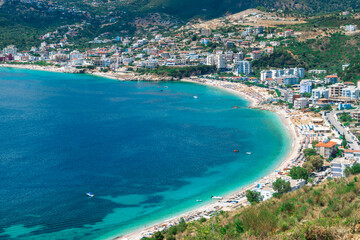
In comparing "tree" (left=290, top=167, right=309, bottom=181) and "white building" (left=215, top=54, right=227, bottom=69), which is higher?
"white building" (left=215, top=54, right=227, bottom=69)

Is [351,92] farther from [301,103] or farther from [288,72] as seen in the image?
[288,72]

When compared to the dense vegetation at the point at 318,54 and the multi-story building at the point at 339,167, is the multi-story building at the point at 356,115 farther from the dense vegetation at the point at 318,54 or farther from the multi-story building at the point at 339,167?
the dense vegetation at the point at 318,54

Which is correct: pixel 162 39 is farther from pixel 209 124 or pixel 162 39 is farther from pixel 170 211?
pixel 170 211

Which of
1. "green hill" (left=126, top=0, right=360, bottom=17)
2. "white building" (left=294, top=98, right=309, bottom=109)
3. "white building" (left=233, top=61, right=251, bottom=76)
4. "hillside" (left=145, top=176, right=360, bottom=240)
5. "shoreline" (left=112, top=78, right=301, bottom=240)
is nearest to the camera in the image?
"hillside" (left=145, top=176, right=360, bottom=240)

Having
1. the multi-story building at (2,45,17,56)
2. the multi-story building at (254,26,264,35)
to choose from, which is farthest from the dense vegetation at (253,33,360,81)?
the multi-story building at (2,45,17,56)

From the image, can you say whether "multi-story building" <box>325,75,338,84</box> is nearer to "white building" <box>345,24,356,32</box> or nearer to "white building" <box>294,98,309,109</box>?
"white building" <box>294,98,309,109</box>

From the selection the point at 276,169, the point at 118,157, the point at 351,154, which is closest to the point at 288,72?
the point at 351,154

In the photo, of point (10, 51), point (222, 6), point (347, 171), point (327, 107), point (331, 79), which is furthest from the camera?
point (222, 6)

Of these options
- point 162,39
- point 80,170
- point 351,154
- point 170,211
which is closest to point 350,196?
point 170,211
